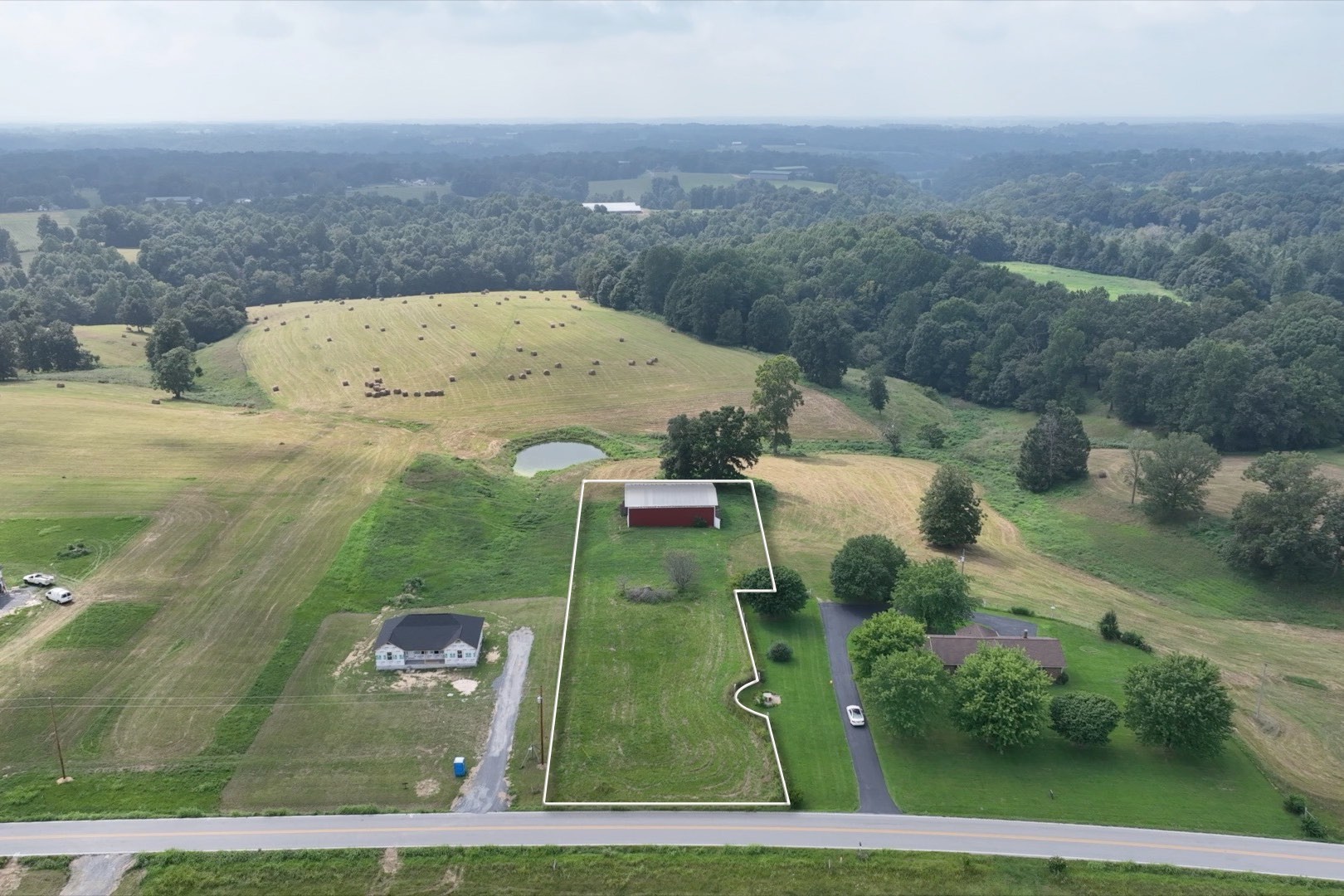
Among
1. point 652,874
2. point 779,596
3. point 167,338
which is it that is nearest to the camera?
point 652,874

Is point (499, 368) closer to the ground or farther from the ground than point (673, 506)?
farther from the ground

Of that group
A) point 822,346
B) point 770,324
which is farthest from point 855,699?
point 770,324

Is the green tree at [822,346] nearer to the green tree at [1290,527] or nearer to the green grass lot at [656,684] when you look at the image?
the green grass lot at [656,684]

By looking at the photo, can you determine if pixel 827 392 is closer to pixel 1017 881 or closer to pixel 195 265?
pixel 1017 881

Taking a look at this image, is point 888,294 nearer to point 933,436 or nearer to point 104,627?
point 933,436

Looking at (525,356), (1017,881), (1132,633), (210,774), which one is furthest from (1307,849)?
(525,356)

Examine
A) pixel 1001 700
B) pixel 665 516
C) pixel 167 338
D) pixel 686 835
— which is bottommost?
pixel 686 835

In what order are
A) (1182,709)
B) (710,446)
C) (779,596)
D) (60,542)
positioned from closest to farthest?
(1182,709) < (779,596) < (60,542) < (710,446)
